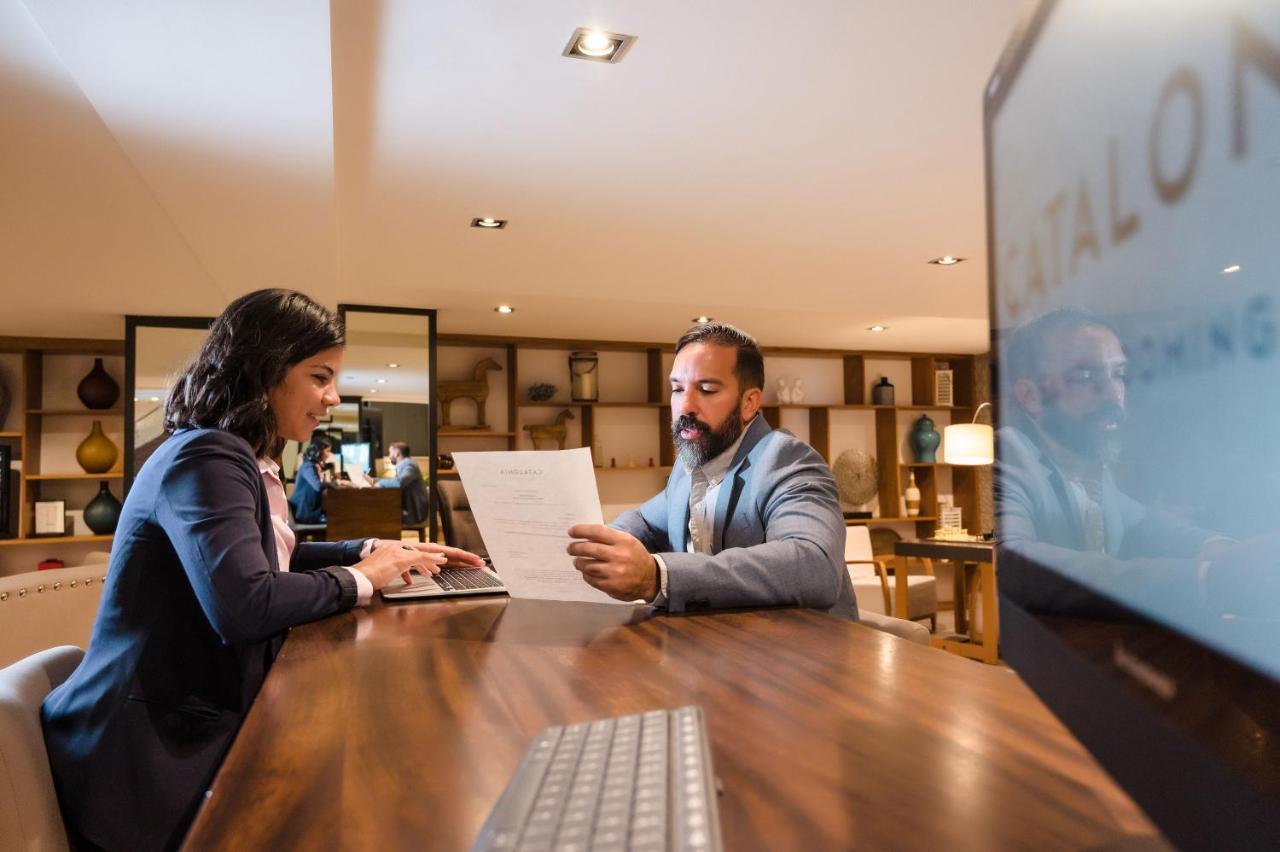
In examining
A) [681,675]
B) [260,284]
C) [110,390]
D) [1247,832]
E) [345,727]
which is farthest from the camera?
[110,390]

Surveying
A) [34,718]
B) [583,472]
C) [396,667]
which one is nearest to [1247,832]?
[396,667]

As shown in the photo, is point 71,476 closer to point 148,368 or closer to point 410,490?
point 148,368

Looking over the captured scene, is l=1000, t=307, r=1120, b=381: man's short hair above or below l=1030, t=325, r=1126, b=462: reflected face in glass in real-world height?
above

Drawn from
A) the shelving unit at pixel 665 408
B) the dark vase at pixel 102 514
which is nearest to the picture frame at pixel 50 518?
the dark vase at pixel 102 514

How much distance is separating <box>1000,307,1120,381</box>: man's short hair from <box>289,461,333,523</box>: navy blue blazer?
5.98 m

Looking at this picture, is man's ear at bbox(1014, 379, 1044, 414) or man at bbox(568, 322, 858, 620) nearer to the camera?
man's ear at bbox(1014, 379, 1044, 414)

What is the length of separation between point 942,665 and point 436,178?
297cm

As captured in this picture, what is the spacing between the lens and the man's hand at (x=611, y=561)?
1.30 m

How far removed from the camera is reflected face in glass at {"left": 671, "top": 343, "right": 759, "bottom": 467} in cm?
202

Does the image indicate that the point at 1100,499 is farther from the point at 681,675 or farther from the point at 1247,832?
the point at 681,675

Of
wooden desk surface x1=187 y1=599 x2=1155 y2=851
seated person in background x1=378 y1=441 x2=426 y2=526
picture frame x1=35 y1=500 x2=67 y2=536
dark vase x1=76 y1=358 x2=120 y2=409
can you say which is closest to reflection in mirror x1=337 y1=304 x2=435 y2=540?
seated person in background x1=378 y1=441 x2=426 y2=526

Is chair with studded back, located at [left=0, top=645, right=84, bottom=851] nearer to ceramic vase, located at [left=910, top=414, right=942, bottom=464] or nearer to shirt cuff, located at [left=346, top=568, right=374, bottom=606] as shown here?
shirt cuff, located at [left=346, top=568, right=374, bottom=606]

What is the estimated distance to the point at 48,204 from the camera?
3.41 metres

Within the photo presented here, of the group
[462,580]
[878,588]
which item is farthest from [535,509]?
[878,588]
